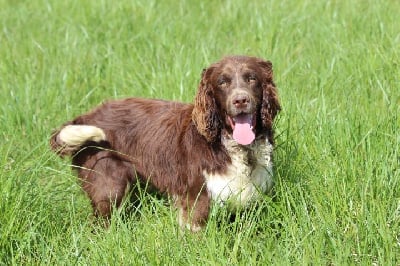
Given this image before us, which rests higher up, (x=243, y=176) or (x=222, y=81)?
(x=222, y=81)

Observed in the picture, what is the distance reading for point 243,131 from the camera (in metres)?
3.93

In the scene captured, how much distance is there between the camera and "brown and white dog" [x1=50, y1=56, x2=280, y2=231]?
3.98m

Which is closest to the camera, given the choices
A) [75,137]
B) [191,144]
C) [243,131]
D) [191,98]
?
[243,131]

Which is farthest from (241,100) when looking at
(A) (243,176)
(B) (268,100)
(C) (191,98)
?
(C) (191,98)

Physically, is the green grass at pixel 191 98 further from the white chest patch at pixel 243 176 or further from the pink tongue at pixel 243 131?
the pink tongue at pixel 243 131

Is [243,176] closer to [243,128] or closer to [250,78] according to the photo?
[243,128]

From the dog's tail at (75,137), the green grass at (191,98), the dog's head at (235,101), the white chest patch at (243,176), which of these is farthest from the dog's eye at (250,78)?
the dog's tail at (75,137)

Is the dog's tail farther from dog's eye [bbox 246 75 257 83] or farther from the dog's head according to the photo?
dog's eye [bbox 246 75 257 83]

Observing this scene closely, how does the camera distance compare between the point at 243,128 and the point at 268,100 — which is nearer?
the point at 243,128

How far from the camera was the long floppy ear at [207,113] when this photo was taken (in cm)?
402

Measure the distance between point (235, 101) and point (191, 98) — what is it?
1.51 metres

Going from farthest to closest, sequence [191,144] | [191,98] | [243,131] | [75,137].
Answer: [191,98] → [75,137] → [191,144] → [243,131]

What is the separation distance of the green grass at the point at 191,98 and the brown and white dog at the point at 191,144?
5.4 inches

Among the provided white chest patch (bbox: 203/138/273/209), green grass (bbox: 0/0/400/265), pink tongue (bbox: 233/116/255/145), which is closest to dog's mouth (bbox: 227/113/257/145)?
pink tongue (bbox: 233/116/255/145)
